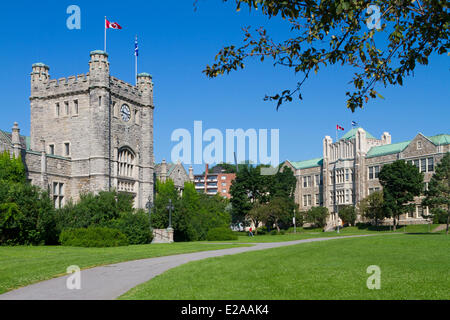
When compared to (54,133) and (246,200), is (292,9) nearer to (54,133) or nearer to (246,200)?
(54,133)

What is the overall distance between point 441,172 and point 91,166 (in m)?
36.6

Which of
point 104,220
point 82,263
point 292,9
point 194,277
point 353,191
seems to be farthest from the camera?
point 353,191

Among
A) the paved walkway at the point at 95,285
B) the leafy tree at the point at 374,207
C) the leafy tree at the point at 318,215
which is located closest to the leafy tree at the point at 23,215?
the paved walkway at the point at 95,285

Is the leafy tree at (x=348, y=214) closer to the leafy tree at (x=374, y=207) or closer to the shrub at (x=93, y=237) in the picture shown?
the leafy tree at (x=374, y=207)

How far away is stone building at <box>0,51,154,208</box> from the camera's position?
51906 mm

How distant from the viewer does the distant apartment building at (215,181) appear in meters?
161

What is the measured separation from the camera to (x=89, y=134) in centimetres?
5275

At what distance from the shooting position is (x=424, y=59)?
8812mm

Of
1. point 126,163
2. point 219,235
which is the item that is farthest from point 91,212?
point 126,163

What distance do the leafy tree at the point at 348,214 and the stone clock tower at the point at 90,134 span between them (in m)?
33.2

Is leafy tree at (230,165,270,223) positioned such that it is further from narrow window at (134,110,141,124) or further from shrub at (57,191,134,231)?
shrub at (57,191,134,231)

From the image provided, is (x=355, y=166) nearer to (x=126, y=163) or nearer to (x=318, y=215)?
(x=318, y=215)

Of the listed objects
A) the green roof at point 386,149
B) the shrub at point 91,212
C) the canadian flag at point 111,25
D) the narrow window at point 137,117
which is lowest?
the shrub at point 91,212
